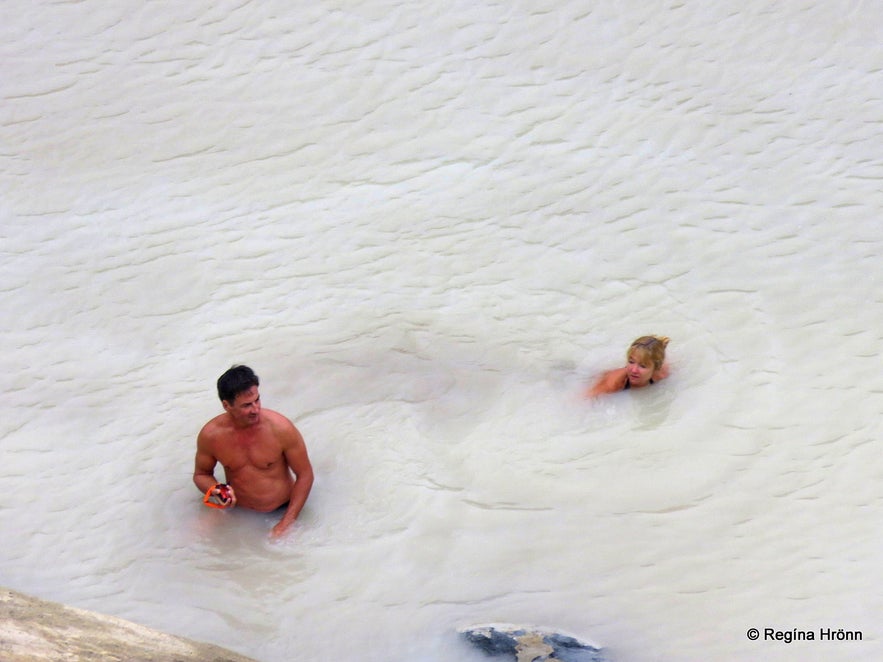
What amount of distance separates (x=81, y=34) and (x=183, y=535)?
7.14 m

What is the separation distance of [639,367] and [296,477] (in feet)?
7.57

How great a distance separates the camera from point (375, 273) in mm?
9430

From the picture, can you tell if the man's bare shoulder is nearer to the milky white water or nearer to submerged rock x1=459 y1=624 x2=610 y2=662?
the milky white water

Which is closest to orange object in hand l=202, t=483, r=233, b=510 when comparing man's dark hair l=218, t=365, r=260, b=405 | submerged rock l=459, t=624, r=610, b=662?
man's dark hair l=218, t=365, r=260, b=405

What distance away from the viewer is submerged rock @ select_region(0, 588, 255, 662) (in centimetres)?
512

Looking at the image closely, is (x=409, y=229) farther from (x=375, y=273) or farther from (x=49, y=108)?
(x=49, y=108)

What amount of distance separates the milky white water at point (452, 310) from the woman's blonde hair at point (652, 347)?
32 centimetres

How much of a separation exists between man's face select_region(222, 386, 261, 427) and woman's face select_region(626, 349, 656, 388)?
246 cm

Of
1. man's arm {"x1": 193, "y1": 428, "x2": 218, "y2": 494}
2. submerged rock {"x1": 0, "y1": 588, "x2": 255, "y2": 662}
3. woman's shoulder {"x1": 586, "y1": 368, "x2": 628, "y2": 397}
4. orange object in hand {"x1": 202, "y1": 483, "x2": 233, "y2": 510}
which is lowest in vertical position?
submerged rock {"x1": 0, "y1": 588, "x2": 255, "y2": 662}

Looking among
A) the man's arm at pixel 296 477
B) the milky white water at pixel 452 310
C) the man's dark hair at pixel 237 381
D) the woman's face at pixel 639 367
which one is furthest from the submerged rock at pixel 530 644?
the woman's face at pixel 639 367

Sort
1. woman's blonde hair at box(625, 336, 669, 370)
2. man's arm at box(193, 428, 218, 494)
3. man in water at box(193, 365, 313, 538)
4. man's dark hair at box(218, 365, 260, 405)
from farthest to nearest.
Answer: woman's blonde hair at box(625, 336, 669, 370), man's arm at box(193, 428, 218, 494), man in water at box(193, 365, 313, 538), man's dark hair at box(218, 365, 260, 405)

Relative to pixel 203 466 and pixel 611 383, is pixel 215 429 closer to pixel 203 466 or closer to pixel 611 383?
pixel 203 466

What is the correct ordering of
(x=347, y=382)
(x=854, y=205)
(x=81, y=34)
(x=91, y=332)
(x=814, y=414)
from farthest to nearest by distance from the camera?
(x=81, y=34) < (x=854, y=205) < (x=91, y=332) < (x=347, y=382) < (x=814, y=414)

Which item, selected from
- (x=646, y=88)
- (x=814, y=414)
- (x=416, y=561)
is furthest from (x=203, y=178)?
(x=814, y=414)
